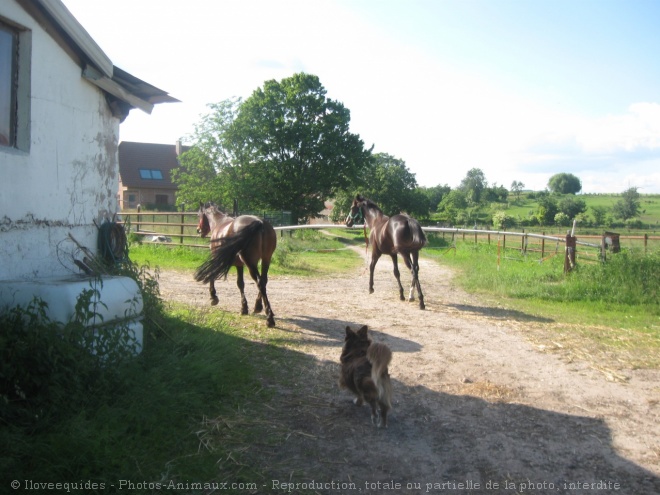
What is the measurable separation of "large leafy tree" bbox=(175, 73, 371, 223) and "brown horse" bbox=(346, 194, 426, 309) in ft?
79.9

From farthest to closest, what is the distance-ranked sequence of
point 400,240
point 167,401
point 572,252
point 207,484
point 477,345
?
point 572,252 < point 400,240 < point 477,345 < point 167,401 < point 207,484

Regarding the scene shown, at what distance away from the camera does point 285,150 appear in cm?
3697

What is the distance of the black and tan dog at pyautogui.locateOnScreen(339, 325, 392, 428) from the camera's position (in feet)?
13.2

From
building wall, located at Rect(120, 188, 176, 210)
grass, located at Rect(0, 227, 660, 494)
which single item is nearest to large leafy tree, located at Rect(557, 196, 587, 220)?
building wall, located at Rect(120, 188, 176, 210)

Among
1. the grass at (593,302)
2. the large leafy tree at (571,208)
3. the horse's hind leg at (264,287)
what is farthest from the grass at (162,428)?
the large leafy tree at (571,208)

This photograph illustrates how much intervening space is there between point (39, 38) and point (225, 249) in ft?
10.9

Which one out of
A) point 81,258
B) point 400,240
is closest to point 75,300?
point 81,258

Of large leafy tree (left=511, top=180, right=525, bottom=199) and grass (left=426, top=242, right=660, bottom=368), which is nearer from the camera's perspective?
grass (left=426, top=242, right=660, bottom=368)

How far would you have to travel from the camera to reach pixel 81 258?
527 cm

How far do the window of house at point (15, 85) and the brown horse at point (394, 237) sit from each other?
256 inches

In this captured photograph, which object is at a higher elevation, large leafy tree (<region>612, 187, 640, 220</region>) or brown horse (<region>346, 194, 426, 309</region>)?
large leafy tree (<region>612, 187, 640, 220</region>)

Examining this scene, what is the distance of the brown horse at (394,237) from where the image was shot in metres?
9.45

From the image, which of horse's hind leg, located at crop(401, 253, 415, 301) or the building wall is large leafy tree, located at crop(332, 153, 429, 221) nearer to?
the building wall

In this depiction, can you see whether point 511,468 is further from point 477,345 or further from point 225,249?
point 225,249
